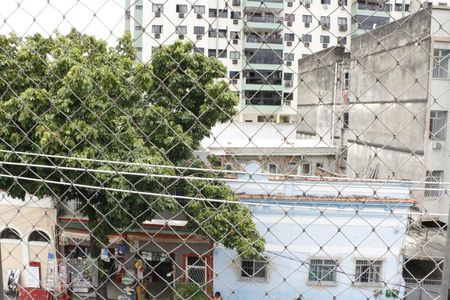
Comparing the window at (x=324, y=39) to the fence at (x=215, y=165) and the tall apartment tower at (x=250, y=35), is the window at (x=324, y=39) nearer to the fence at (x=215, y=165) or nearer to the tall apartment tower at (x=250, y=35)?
the tall apartment tower at (x=250, y=35)

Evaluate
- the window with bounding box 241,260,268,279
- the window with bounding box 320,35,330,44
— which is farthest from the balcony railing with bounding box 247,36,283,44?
the window with bounding box 241,260,268,279

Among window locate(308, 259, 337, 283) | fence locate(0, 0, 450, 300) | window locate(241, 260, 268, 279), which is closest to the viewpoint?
fence locate(0, 0, 450, 300)

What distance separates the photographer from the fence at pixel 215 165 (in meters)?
1.26

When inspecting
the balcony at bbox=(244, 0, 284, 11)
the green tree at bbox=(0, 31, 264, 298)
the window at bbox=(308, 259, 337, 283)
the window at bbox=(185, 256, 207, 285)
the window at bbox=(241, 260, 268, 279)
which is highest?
the balcony at bbox=(244, 0, 284, 11)

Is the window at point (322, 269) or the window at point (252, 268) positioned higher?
the window at point (322, 269)

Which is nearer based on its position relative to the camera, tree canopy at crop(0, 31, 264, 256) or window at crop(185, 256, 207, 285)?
tree canopy at crop(0, 31, 264, 256)

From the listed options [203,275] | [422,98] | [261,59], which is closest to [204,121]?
[203,275]

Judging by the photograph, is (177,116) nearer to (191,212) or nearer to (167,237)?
(191,212)

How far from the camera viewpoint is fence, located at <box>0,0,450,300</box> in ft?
4.13

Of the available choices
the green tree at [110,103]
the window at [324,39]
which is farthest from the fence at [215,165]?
the window at [324,39]

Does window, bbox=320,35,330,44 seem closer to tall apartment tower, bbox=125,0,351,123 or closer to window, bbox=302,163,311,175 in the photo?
tall apartment tower, bbox=125,0,351,123

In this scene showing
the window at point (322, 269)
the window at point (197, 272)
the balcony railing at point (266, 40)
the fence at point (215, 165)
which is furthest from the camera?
the window at point (197, 272)

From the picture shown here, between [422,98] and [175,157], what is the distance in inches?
134

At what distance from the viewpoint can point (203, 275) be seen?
172 inches
